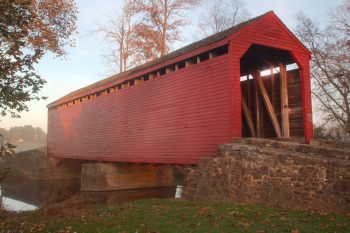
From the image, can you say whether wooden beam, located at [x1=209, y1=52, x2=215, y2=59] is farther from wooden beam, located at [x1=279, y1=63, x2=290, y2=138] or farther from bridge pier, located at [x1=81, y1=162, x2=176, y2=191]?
bridge pier, located at [x1=81, y1=162, x2=176, y2=191]

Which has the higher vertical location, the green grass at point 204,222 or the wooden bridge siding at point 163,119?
the wooden bridge siding at point 163,119

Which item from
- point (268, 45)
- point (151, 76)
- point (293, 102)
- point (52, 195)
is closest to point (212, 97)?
point (268, 45)

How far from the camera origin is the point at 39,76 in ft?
17.9

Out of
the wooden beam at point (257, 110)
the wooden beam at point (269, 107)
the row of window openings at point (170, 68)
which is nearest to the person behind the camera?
the row of window openings at point (170, 68)

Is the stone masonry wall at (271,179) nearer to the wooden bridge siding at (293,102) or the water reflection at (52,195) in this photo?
the wooden bridge siding at (293,102)

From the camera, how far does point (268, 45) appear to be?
1251 cm

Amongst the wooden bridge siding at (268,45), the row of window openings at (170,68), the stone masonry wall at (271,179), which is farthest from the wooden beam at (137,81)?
the stone masonry wall at (271,179)

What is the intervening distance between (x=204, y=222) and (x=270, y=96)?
9.14 metres

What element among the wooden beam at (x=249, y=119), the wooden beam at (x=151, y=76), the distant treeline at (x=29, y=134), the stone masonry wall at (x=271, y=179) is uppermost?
the distant treeline at (x=29, y=134)

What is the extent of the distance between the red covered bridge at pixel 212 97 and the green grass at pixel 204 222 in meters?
3.82

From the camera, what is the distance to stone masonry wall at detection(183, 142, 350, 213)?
7843 millimetres

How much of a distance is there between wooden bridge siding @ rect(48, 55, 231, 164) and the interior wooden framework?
9.30 feet

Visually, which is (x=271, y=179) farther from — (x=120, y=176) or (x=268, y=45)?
(x=120, y=176)

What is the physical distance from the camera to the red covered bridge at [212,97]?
11797 mm
